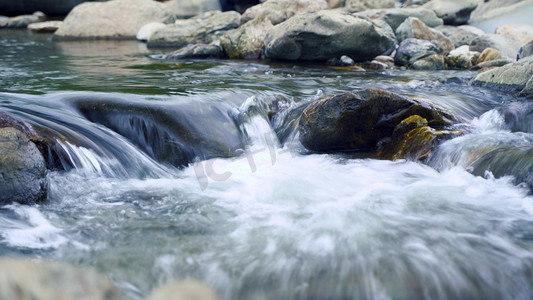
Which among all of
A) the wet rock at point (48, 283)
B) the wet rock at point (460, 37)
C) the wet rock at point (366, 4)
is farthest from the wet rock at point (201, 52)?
the wet rock at point (48, 283)

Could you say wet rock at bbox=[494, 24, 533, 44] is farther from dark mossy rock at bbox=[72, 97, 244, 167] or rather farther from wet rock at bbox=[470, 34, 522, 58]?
dark mossy rock at bbox=[72, 97, 244, 167]

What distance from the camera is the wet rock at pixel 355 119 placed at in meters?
4.52

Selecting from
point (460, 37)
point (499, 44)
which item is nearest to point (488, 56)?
point (499, 44)

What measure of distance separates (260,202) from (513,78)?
4.98m

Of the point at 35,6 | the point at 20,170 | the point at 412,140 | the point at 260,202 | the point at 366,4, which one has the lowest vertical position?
the point at 260,202

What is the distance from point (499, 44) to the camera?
10953 millimetres

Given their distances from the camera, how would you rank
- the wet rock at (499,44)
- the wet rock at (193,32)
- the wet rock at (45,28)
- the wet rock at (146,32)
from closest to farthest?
the wet rock at (499,44)
the wet rock at (193,32)
the wet rock at (146,32)
the wet rock at (45,28)

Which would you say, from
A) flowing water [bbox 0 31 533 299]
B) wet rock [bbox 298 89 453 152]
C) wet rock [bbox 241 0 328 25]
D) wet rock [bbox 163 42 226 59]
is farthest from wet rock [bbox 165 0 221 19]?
wet rock [bbox 298 89 453 152]

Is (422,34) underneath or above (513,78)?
above

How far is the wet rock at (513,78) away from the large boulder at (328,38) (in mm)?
2738

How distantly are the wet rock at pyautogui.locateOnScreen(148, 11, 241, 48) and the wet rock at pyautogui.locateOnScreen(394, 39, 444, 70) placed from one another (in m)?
5.63

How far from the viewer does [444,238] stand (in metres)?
2.83

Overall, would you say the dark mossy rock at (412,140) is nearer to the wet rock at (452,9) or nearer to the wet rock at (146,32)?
the wet rock at (146,32)

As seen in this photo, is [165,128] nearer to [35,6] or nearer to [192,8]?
[192,8]
